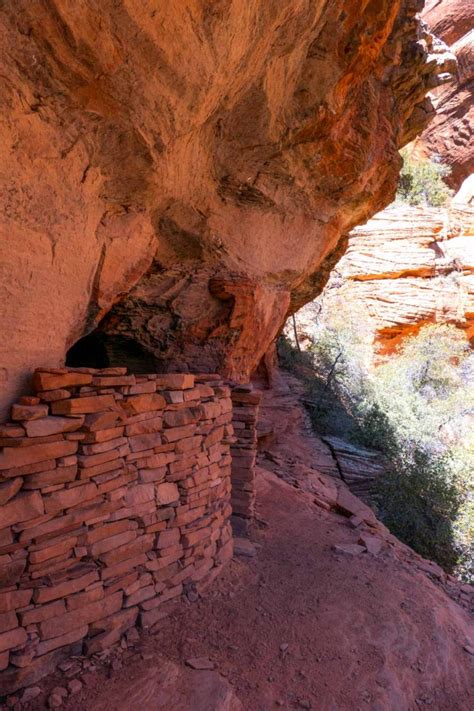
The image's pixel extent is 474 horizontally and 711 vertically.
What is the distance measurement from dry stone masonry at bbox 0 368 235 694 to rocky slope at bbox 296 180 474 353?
12588 mm

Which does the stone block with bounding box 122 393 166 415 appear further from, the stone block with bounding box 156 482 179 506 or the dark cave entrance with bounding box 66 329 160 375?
Answer: the dark cave entrance with bounding box 66 329 160 375

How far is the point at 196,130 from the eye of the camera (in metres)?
3.73

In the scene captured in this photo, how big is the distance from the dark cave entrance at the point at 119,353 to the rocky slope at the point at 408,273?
10.5m

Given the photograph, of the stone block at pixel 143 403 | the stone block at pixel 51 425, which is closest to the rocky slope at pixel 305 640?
the stone block at pixel 51 425

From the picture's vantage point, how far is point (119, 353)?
535 centimetres

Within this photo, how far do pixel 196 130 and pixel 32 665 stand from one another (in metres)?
3.60

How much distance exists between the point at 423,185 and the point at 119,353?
687 inches

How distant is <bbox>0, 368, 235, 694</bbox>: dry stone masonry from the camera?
224 cm

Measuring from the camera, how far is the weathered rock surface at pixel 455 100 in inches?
746

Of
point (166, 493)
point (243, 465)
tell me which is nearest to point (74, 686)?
point (166, 493)

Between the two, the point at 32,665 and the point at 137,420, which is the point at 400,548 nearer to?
the point at 137,420

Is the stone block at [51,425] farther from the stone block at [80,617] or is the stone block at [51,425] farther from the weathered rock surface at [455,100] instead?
the weathered rock surface at [455,100]

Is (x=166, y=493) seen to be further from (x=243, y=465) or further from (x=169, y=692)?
(x=243, y=465)

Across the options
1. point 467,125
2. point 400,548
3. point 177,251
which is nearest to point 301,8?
point 177,251
